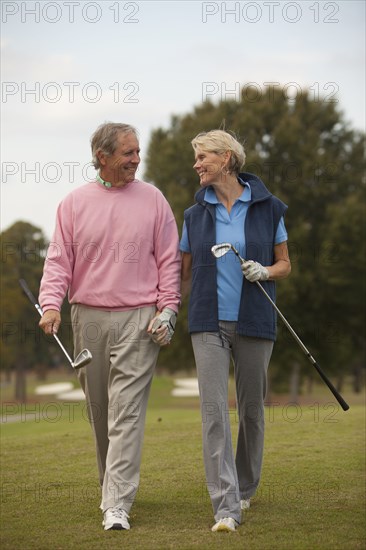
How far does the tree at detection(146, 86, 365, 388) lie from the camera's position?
30.7 m

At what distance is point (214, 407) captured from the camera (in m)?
6.12

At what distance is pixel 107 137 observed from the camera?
648 cm

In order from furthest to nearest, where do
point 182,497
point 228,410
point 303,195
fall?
point 303,195
point 182,497
point 228,410

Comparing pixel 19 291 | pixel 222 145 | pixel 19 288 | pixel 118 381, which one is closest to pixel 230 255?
pixel 222 145

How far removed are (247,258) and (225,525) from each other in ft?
5.76

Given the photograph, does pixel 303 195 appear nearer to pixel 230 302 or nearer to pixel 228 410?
pixel 230 302

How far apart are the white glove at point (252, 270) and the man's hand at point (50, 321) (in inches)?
50.5

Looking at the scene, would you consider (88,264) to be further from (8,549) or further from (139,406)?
(8,549)

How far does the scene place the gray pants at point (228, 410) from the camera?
19.7ft

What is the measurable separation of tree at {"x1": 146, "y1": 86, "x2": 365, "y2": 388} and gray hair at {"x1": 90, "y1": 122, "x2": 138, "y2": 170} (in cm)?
2310

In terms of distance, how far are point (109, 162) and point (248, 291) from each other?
1.32 meters

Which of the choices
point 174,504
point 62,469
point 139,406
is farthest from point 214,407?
point 62,469

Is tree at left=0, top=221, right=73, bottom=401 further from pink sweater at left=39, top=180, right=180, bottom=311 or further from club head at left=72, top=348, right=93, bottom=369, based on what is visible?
club head at left=72, top=348, right=93, bottom=369

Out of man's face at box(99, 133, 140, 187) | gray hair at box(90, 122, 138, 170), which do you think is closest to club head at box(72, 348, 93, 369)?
man's face at box(99, 133, 140, 187)
